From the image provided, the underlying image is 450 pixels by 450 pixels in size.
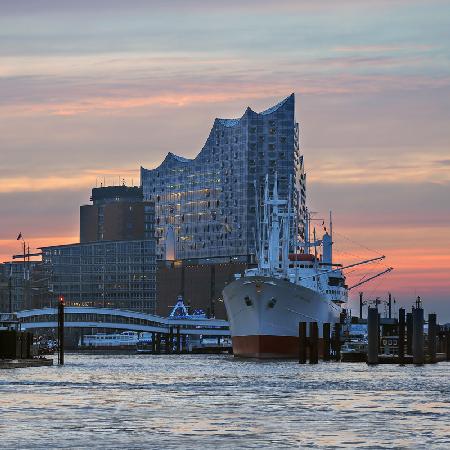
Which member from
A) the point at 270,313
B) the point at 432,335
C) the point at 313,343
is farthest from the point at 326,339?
the point at 313,343

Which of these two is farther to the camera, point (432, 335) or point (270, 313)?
point (270, 313)

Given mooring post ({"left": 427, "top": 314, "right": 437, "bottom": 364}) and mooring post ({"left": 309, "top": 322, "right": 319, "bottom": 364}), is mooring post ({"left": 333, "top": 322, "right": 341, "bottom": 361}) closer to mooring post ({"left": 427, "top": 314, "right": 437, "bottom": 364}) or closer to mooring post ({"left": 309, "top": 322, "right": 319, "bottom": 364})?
mooring post ({"left": 427, "top": 314, "right": 437, "bottom": 364})

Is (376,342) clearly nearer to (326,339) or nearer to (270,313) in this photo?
(326,339)

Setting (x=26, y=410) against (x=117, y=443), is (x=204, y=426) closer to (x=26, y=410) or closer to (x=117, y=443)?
(x=117, y=443)

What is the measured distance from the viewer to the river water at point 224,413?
47844 millimetres

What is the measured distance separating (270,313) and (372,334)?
19.7 metres

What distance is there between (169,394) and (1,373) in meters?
26.2

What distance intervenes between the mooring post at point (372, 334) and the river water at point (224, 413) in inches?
1507


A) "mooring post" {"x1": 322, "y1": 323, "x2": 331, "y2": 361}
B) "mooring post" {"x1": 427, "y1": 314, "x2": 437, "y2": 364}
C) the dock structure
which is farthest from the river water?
"mooring post" {"x1": 427, "y1": 314, "x2": 437, "y2": 364}

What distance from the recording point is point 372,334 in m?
138

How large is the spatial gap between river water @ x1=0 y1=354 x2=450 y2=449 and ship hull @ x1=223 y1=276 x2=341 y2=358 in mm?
57535

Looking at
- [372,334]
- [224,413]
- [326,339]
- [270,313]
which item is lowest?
[224,413]

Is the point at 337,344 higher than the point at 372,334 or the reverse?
the reverse

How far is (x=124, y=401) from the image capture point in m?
69.7
